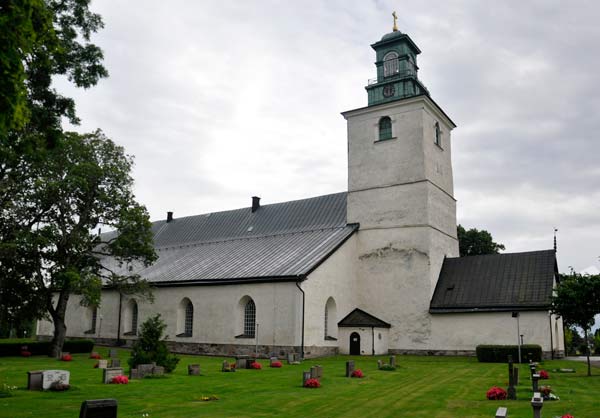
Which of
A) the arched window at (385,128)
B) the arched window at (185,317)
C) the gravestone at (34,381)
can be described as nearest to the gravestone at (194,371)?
the gravestone at (34,381)

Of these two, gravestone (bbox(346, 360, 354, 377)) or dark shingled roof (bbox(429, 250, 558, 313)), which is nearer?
gravestone (bbox(346, 360, 354, 377))

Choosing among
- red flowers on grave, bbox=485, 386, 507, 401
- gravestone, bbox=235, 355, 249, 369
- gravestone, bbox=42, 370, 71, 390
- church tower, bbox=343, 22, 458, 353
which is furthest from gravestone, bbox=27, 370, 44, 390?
church tower, bbox=343, 22, 458, 353

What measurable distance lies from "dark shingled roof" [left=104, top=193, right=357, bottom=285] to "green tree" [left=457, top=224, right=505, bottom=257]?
16.9 metres

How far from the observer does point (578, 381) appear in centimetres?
1875

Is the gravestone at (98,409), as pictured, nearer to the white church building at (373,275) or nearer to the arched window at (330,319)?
the white church building at (373,275)

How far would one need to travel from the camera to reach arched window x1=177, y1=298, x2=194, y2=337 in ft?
112

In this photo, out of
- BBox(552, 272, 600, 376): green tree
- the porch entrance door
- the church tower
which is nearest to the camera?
BBox(552, 272, 600, 376): green tree

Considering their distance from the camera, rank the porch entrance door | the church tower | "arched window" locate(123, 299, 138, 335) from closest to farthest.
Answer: the porch entrance door < the church tower < "arched window" locate(123, 299, 138, 335)

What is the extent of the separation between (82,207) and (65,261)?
2.99 metres

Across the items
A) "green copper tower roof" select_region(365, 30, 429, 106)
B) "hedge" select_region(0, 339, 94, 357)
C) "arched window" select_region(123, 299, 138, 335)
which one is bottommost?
"hedge" select_region(0, 339, 94, 357)

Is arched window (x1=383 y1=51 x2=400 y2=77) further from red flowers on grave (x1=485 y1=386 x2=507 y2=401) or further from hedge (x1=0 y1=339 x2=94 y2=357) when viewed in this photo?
hedge (x1=0 y1=339 x2=94 y2=357)

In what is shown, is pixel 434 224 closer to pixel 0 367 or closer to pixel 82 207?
pixel 82 207

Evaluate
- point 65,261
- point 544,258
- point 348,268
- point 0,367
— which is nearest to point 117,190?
point 65,261

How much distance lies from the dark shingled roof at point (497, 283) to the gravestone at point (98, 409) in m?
24.8
